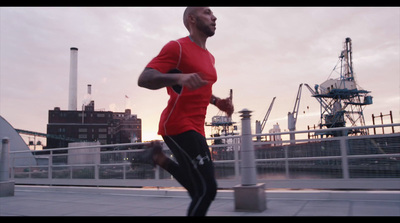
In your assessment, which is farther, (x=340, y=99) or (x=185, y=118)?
(x=340, y=99)

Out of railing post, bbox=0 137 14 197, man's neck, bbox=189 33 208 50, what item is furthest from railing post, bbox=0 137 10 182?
man's neck, bbox=189 33 208 50

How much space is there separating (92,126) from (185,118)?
269 feet

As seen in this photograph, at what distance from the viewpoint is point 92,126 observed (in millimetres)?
79750

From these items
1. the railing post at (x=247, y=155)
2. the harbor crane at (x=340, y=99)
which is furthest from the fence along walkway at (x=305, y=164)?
the harbor crane at (x=340, y=99)

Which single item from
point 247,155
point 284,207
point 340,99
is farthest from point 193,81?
point 340,99

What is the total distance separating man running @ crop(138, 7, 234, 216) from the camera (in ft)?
6.61

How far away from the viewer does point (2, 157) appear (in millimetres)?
7305

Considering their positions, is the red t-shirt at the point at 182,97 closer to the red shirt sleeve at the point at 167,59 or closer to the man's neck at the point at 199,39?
the red shirt sleeve at the point at 167,59

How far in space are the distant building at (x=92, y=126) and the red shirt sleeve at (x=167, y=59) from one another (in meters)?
77.1

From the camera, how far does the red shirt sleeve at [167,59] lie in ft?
6.73

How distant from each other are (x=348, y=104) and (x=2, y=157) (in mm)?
53499

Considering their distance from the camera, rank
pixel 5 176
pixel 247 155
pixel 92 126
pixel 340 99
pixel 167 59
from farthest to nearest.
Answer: pixel 92 126 → pixel 340 99 → pixel 5 176 → pixel 247 155 → pixel 167 59

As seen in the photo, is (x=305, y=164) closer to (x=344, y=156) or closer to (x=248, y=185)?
(x=344, y=156)

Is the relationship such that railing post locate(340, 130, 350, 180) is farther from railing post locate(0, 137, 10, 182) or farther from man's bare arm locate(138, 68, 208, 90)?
railing post locate(0, 137, 10, 182)
